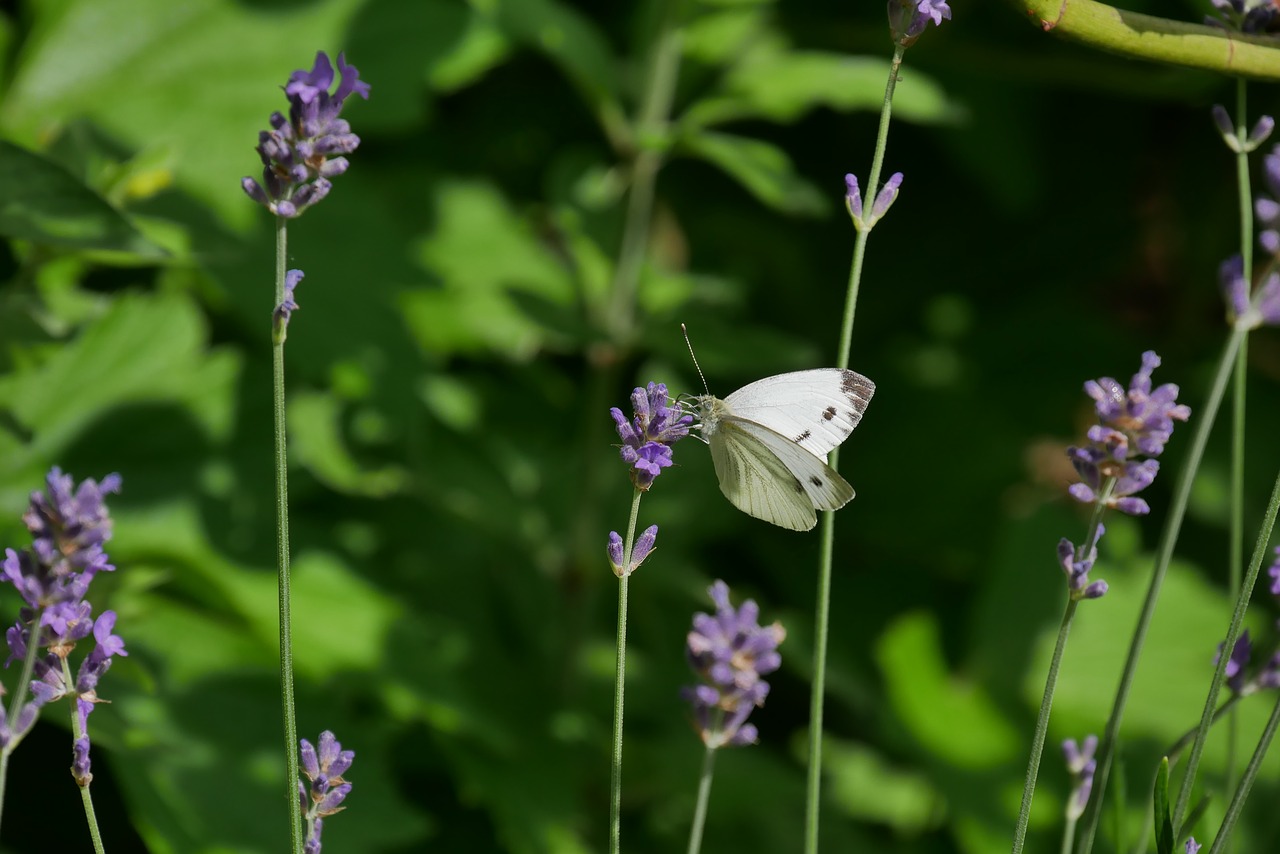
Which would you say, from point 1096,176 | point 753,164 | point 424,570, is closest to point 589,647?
point 424,570

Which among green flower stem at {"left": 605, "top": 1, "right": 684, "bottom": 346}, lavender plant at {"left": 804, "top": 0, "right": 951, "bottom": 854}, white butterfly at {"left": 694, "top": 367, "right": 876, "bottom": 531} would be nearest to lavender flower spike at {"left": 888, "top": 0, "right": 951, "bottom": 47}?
lavender plant at {"left": 804, "top": 0, "right": 951, "bottom": 854}

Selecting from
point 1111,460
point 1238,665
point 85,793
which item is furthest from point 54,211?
point 1238,665

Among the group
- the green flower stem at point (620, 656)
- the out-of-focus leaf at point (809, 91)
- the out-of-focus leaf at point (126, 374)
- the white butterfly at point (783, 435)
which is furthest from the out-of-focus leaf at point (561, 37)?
the green flower stem at point (620, 656)

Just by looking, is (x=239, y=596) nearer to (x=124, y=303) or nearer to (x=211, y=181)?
(x=124, y=303)

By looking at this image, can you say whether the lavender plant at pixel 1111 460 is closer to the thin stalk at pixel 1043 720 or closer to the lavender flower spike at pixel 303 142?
the thin stalk at pixel 1043 720

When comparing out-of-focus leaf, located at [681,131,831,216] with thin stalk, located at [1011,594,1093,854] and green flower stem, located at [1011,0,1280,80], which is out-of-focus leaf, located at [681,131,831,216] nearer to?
green flower stem, located at [1011,0,1280,80]
